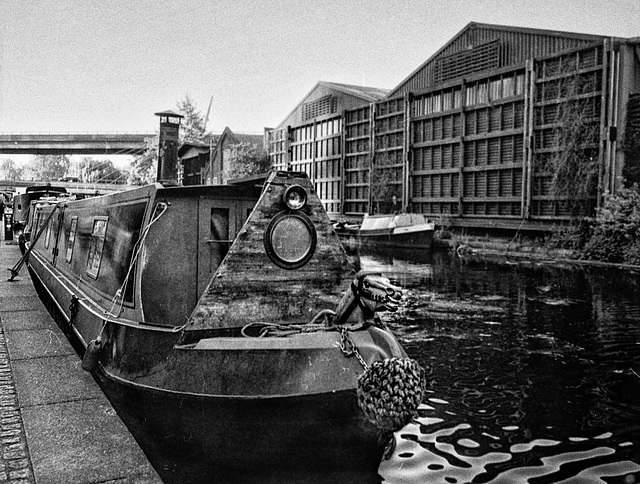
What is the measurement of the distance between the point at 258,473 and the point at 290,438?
0.45 meters

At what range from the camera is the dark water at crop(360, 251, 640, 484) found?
12.6 ft

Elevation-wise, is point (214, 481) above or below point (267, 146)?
below

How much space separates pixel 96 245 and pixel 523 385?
14.6 ft

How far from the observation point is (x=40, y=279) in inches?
398

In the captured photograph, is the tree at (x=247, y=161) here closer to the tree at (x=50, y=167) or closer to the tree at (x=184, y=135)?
the tree at (x=184, y=135)

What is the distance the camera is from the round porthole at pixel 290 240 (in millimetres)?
4922

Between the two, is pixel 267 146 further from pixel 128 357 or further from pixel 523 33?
pixel 128 357

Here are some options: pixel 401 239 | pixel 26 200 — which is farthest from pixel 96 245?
pixel 401 239

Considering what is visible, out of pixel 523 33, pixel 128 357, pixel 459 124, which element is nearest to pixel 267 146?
pixel 459 124

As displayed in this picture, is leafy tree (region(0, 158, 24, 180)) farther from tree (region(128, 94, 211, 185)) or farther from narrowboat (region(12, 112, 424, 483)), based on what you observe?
narrowboat (region(12, 112, 424, 483))

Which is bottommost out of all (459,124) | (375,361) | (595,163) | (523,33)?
(375,361)

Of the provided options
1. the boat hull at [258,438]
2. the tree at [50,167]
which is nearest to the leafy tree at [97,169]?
the tree at [50,167]

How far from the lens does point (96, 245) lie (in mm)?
6699

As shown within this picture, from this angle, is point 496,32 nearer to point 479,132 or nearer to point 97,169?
point 479,132
